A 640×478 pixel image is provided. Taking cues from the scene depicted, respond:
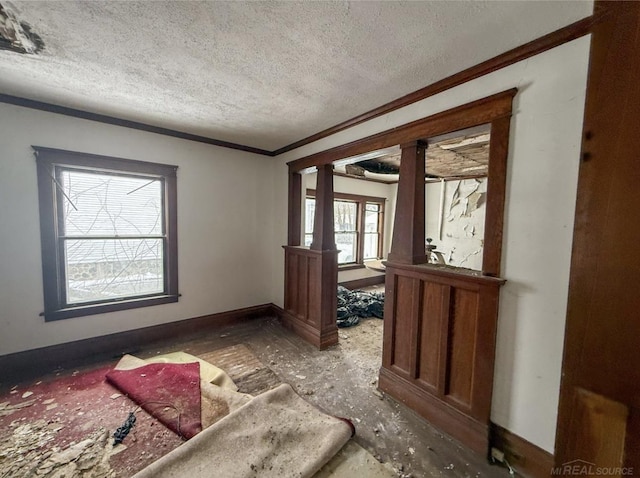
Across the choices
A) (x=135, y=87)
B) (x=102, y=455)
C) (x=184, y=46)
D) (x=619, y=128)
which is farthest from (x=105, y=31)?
(x=102, y=455)

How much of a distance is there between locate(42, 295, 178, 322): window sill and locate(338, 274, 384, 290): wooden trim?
3.08 metres

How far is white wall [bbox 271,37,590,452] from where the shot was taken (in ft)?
4.36

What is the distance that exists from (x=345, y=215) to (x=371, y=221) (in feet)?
2.59

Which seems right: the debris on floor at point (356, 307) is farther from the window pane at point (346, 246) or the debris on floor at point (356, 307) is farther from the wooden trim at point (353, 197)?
the wooden trim at point (353, 197)

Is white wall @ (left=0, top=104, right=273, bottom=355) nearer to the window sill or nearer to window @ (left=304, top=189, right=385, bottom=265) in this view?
the window sill

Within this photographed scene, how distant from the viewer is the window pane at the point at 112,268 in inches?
104

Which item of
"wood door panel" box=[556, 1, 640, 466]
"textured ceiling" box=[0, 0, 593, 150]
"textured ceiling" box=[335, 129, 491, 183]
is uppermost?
"textured ceiling" box=[0, 0, 593, 150]

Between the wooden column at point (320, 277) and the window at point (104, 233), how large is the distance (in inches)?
60.1

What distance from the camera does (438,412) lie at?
184 cm

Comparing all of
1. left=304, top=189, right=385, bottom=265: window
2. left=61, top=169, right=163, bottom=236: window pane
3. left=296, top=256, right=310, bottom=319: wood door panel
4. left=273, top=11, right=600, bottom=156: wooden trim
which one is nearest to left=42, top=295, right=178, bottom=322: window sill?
left=61, top=169, right=163, bottom=236: window pane

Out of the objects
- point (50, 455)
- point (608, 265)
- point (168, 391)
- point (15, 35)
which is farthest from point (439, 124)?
point (50, 455)

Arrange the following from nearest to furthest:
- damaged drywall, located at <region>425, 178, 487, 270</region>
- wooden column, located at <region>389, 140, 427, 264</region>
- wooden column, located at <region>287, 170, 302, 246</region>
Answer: wooden column, located at <region>389, 140, 427, 264</region>
wooden column, located at <region>287, 170, 302, 246</region>
damaged drywall, located at <region>425, 178, 487, 270</region>

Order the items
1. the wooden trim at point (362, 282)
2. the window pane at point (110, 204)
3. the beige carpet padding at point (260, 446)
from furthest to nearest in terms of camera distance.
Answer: the wooden trim at point (362, 282)
the window pane at point (110, 204)
the beige carpet padding at point (260, 446)

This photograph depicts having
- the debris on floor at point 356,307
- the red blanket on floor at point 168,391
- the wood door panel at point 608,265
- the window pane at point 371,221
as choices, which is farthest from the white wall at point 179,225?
the wood door panel at point 608,265
